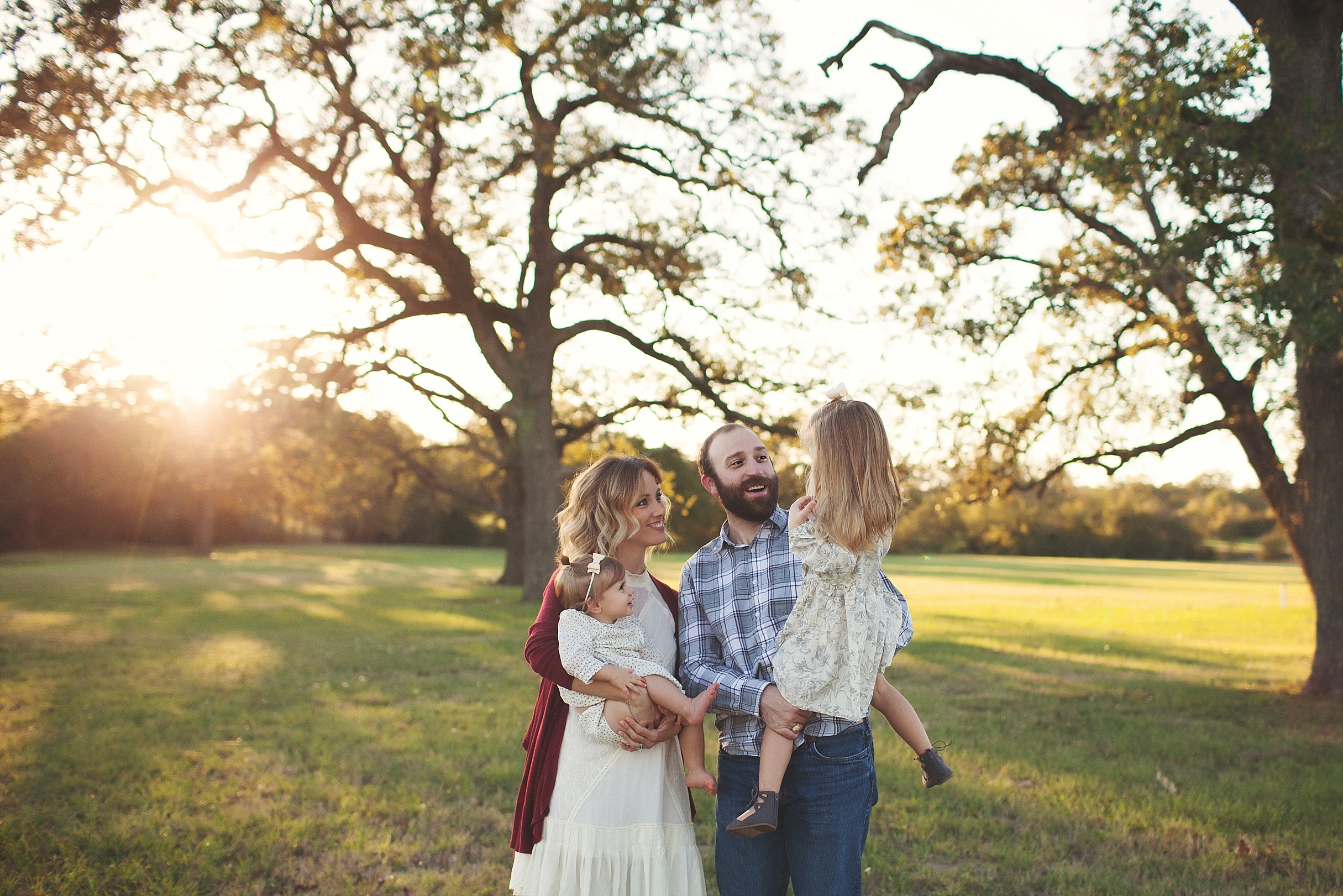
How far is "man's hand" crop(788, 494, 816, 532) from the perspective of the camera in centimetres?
283

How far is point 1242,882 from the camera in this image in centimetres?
453

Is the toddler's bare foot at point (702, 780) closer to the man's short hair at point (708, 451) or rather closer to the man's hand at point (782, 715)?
the man's hand at point (782, 715)

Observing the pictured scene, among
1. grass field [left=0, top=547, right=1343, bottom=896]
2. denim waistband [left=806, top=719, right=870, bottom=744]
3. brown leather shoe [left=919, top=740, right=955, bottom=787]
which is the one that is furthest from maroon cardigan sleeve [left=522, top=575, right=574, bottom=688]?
grass field [left=0, top=547, right=1343, bottom=896]

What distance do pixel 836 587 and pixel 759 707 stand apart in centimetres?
46

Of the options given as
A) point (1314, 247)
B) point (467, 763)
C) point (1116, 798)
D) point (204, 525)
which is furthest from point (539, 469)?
point (204, 525)

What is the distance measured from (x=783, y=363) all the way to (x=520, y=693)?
8.83 meters

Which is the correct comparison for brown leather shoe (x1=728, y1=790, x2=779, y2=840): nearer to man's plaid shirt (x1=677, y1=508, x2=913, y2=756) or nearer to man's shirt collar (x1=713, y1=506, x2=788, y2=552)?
man's plaid shirt (x1=677, y1=508, x2=913, y2=756)

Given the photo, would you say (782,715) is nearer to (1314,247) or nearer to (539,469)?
(1314,247)

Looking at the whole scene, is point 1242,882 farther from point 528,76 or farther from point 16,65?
point 528,76

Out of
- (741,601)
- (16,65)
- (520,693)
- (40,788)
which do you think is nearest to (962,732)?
(520,693)

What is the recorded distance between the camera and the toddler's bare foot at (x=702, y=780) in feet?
9.57

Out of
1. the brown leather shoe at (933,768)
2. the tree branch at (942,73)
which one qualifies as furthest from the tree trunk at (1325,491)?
the brown leather shoe at (933,768)

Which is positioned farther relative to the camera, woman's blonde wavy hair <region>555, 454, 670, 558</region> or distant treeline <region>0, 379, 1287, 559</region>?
distant treeline <region>0, 379, 1287, 559</region>

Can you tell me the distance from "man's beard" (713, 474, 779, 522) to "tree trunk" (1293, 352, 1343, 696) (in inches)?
317
